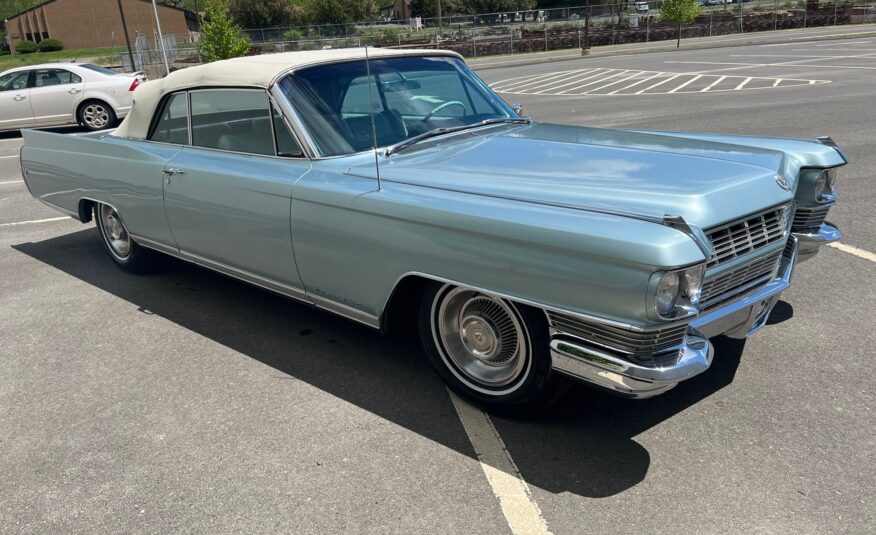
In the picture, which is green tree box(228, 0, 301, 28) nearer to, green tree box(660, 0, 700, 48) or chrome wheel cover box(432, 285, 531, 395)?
green tree box(660, 0, 700, 48)

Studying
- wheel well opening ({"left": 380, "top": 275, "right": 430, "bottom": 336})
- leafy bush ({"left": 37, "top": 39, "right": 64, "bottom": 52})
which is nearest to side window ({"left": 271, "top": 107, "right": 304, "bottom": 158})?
wheel well opening ({"left": 380, "top": 275, "right": 430, "bottom": 336})

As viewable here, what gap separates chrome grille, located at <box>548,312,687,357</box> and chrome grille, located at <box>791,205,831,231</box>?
5.11 ft

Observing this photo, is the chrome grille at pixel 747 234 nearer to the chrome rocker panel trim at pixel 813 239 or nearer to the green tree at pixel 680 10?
the chrome rocker panel trim at pixel 813 239

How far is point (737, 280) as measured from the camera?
305 cm

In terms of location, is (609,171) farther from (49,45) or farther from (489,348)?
(49,45)

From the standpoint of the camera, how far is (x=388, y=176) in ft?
11.5

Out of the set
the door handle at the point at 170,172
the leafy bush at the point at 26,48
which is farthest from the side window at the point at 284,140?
the leafy bush at the point at 26,48

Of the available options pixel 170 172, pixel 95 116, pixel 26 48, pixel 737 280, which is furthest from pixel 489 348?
pixel 26 48

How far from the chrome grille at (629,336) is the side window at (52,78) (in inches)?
578

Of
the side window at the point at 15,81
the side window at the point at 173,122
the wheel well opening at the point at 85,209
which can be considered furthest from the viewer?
the side window at the point at 15,81

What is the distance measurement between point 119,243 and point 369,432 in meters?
3.43

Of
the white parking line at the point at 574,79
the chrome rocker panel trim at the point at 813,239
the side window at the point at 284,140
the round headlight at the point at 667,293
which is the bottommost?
the white parking line at the point at 574,79

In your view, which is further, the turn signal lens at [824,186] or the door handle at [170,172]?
the door handle at [170,172]

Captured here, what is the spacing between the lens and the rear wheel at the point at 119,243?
5547 mm
